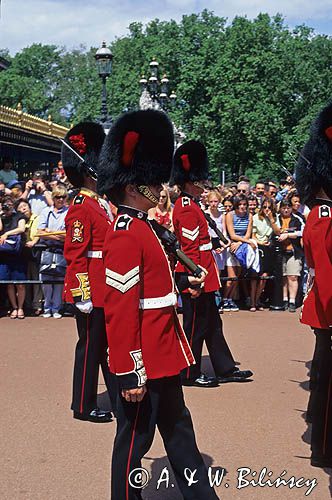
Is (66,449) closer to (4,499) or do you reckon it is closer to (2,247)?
(4,499)

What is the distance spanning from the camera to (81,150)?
563 centimetres

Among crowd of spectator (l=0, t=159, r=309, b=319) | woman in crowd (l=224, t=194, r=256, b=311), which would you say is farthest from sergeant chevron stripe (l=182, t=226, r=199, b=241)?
woman in crowd (l=224, t=194, r=256, b=311)


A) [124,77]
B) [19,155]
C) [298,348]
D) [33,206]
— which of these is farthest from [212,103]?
[298,348]

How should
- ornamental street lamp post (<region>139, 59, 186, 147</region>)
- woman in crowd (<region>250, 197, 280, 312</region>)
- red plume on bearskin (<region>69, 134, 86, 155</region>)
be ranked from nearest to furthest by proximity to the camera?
red plume on bearskin (<region>69, 134, 86, 155</region>) < woman in crowd (<region>250, 197, 280, 312</region>) < ornamental street lamp post (<region>139, 59, 186, 147</region>)

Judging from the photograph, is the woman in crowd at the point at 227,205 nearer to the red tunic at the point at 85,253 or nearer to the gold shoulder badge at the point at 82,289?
the red tunic at the point at 85,253

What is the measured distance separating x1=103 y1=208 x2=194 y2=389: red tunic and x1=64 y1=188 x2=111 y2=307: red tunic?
5.32 ft

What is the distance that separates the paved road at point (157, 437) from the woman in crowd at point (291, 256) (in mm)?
2233

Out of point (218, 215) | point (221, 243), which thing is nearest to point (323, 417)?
point (221, 243)

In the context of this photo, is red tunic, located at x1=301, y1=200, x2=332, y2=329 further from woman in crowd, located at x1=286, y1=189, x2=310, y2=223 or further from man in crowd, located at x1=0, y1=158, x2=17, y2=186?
man in crowd, located at x1=0, y1=158, x2=17, y2=186

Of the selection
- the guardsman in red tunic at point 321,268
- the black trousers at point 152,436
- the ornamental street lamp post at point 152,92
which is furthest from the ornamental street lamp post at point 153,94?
the black trousers at point 152,436

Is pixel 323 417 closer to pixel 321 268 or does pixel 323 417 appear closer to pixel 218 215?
pixel 321 268

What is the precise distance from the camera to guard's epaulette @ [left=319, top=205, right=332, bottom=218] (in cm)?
444

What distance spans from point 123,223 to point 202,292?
276cm

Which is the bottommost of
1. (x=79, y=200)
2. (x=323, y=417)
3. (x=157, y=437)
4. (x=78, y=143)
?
(x=157, y=437)
